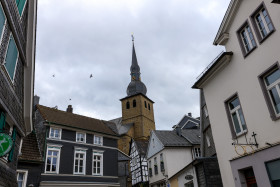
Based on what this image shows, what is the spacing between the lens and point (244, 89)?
9.29 meters

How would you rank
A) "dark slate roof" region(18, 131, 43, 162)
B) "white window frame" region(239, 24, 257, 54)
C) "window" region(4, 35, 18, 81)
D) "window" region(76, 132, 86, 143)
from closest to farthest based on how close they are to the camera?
1. "window" region(4, 35, 18, 81)
2. "white window frame" region(239, 24, 257, 54)
3. "dark slate roof" region(18, 131, 43, 162)
4. "window" region(76, 132, 86, 143)

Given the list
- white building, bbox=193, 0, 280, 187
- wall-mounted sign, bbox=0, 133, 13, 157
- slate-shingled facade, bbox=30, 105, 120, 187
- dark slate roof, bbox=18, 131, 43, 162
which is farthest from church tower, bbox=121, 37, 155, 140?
wall-mounted sign, bbox=0, 133, 13, 157

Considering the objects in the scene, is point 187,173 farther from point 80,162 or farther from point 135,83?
point 135,83

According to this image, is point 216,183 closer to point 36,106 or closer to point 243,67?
point 243,67

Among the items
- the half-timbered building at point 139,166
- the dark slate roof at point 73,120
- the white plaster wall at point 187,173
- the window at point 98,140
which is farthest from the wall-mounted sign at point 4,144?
the half-timbered building at point 139,166

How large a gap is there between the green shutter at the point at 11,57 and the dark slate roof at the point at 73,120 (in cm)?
1422

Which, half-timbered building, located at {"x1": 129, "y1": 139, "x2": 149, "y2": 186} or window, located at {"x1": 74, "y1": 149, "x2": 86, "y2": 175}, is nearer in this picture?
window, located at {"x1": 74, "y1": 149, "x2": 86, "y2": 175}

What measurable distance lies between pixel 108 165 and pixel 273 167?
61.4 ft

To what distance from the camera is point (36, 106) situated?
24062 mm

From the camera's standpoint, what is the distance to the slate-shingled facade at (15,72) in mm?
7102

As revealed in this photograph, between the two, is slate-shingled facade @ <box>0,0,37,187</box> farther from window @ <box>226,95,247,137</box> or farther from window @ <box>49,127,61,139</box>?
window @ <box>49,127,61,139</box>

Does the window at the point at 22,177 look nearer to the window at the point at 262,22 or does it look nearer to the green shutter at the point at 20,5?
the green shutter at the point at 20,5

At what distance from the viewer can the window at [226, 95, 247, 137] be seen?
9.46 m

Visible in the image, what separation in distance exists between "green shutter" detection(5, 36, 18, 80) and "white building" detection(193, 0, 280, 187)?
7.79 m
